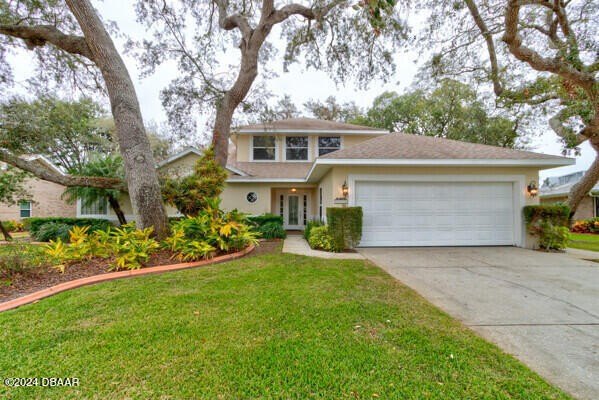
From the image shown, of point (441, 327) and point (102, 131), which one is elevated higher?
point (102, 131)

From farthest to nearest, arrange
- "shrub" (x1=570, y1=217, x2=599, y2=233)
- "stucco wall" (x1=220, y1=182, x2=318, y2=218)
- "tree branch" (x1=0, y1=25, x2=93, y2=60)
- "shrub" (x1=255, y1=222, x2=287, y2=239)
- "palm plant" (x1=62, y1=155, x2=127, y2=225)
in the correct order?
1. "shrub" (x1=570, y1=217, x2=599, y2=233)
2. "stucco wall" (x1=220, y1=182, x2=318, y2=218)
3. "palm plant" (x1=62, y1=155, x2=127, y2=225)
4. "shrub" (x1=255, y1=222, x2=287, y2=239)
5. "tree branch" (x1=0, y1=25, x2=93, y2=60)

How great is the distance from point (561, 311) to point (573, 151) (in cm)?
1231

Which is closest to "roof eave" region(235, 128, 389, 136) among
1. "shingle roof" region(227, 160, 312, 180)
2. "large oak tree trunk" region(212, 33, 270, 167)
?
"shingle roof" region(227, 160, 312, 180)

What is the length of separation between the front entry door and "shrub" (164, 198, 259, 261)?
20.2 ft

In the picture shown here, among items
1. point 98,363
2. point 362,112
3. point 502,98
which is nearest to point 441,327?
point 98,363

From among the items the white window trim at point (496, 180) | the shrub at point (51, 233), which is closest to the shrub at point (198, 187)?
the white window trim at point (496, 180)

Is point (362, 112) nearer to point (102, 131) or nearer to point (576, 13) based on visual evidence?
point (576, 13)

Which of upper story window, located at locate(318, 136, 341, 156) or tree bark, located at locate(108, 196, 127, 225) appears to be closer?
tree bark, located at locate(108, 196, 127, 225)

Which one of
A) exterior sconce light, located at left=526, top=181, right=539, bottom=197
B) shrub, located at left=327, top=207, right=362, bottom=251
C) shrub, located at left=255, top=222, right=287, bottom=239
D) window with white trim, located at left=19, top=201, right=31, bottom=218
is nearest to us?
shrub, located at left=327, top=207, right=362, bottom=251

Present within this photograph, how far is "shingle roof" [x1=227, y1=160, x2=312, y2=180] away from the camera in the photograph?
1052 cm

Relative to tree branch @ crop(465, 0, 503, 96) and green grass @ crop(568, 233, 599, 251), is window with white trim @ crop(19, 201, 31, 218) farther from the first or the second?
green grass @ crop(568, 233, 599, 251)

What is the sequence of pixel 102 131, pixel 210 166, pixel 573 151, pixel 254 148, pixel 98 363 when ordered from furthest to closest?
pixel 102 131, pixel 254 148, pixel 573 151, pixel 210 166, pixel 98 363

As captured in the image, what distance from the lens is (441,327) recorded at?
104 inches

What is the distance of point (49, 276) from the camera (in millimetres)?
4238
